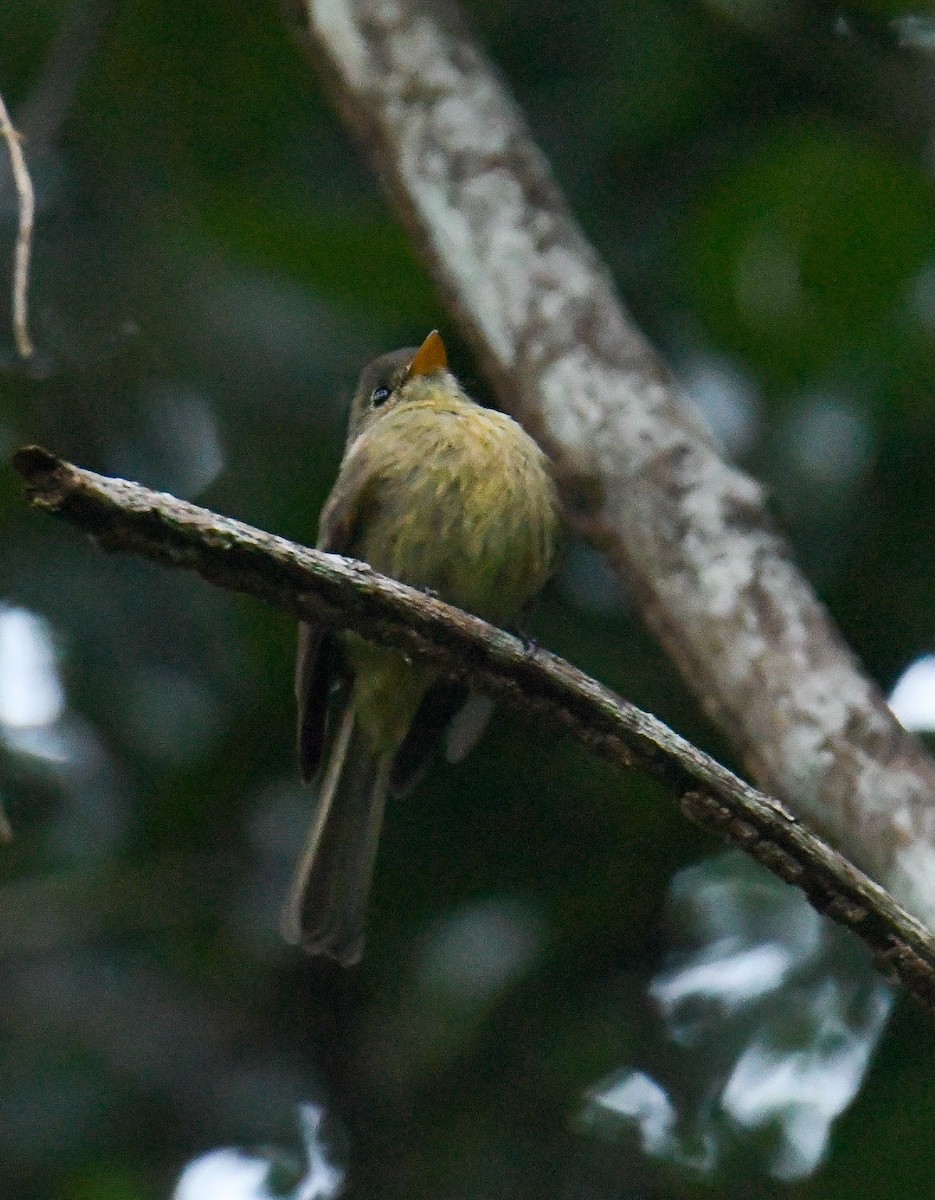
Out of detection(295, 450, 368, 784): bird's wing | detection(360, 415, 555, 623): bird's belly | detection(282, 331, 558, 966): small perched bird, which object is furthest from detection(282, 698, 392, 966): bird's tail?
detection(360, 415, 555, 623): bird's belly

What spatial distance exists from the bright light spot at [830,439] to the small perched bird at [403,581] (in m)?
0.79

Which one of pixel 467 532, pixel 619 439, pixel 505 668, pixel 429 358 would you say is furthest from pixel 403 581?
pixel 505 668

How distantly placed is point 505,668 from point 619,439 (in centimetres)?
112

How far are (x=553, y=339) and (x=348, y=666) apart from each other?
905 mm

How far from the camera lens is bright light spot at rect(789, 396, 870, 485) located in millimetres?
4742

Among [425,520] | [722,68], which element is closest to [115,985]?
[425,520]

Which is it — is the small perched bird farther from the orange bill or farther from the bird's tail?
the orange bill

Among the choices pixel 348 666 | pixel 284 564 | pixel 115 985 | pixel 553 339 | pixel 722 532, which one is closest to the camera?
pixel 284 564

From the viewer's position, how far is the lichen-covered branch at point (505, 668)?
256cm

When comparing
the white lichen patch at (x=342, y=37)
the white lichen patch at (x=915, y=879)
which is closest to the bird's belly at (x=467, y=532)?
the white lichen patch at (x=342, y=37)

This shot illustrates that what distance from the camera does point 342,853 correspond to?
4.39 metres

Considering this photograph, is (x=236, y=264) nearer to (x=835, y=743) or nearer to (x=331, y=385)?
(x=331, y=385)

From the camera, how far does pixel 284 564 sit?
2.72m

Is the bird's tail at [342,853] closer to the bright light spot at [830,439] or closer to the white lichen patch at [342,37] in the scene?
the bright light spot at [830,439]
